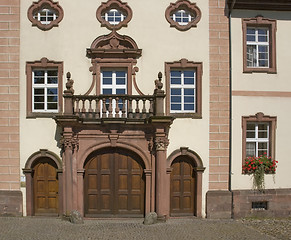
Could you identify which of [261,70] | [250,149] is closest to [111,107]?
[250,149]

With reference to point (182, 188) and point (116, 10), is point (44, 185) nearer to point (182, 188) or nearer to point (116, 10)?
point (182, 188)

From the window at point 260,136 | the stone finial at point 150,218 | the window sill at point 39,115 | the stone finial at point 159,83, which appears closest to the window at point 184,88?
the stone finial at point 159,83

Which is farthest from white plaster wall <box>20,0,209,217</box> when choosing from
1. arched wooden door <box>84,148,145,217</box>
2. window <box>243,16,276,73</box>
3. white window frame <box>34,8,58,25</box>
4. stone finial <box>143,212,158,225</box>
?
stone finial <box>143,212,158,225</box>

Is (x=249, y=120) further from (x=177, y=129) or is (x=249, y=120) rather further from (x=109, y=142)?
(x=109, y=142)

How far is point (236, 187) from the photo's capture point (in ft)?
31.8

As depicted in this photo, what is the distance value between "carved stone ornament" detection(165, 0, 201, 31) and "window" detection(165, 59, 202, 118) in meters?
1.32

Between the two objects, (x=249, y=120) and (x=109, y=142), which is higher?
(x=249, y=120)

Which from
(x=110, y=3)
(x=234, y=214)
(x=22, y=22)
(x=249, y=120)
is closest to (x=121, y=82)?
(x=110, y=3)

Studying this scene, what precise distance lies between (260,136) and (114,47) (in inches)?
246

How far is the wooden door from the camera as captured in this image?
31.7ft

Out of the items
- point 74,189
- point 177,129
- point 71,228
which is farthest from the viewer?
point 177,129

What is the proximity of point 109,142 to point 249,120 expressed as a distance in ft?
16.6

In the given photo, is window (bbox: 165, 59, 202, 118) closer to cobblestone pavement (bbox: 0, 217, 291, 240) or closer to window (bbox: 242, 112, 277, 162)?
window (bbox: 242, 112, 277, 162)

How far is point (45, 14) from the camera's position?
9.82 meters
